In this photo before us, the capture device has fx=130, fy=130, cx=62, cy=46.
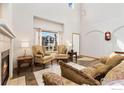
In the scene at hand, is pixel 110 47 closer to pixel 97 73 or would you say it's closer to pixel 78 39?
pixel 78 39

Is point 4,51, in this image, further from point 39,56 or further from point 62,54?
point 62,54

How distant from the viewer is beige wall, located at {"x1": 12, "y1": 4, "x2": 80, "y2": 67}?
202 inches

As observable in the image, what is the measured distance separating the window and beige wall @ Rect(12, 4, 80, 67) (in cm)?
79

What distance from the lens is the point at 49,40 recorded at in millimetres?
7176

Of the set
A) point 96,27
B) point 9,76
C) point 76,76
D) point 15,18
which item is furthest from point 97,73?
point 96,27

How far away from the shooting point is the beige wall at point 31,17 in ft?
16.8

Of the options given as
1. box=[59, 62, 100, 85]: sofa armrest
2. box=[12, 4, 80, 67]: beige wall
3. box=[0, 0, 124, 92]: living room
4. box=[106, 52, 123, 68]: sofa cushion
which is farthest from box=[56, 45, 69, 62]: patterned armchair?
box=[59, 62, 100, 85]: sofa armrest

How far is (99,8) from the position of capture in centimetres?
809

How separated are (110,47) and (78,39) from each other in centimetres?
236

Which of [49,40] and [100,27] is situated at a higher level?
[100,27]

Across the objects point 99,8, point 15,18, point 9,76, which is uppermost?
point 99,8

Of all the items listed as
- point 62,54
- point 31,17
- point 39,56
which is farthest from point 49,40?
point 39,56

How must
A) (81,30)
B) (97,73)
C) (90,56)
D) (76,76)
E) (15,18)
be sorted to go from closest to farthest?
(76,76), (97,73), (15,18), (90,56), (81,30)

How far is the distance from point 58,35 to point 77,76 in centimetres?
651
